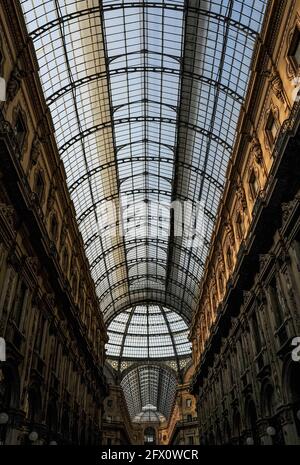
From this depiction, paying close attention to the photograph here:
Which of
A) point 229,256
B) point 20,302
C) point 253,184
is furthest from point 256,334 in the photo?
point 20,302

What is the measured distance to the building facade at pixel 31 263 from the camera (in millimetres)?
19672

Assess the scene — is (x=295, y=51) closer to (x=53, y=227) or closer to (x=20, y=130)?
(x=20, y=130)

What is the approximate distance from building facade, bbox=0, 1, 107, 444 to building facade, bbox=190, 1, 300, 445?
12.7 meters

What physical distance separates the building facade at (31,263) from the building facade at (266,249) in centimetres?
1275

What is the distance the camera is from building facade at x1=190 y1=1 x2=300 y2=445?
19344 mm

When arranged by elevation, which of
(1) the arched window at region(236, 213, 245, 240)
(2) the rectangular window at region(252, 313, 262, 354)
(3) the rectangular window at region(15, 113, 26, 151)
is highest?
(3) the rectangular window at region(15, 113, 26, 151)

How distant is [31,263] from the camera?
2381cm

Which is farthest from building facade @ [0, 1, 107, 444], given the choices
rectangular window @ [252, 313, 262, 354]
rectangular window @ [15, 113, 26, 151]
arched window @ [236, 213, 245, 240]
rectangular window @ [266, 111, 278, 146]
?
rectangular window @ [252, 313, 262, 354]

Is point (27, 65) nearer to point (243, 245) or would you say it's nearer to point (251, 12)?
point (251, 12)

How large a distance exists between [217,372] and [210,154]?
71.3ft

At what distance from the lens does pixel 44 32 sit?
26.5 meters

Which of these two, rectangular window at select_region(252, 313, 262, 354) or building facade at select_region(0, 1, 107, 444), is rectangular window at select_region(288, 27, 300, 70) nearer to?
building facade at select_region(0, 1, 107, 444)

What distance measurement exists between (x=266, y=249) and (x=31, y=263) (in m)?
14.0

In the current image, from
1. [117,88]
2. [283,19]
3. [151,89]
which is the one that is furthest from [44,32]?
[283,19]
